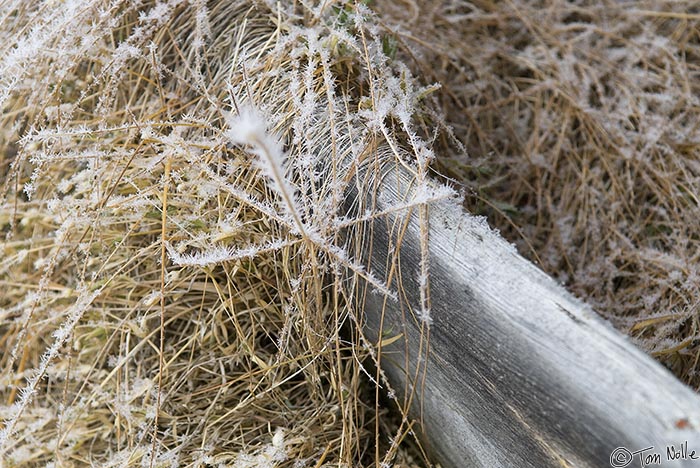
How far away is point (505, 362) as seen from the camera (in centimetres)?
91

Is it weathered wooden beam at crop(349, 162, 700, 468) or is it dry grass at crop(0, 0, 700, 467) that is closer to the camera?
weathered wooden beam at crop(349, 162, 700, 468)

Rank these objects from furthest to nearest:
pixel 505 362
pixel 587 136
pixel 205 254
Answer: pixel 587 136, pixel 205 254, pixel 505 362

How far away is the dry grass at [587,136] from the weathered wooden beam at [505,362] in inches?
16.0

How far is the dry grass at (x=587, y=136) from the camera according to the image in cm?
145

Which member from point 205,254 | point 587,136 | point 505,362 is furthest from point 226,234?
point 587,136

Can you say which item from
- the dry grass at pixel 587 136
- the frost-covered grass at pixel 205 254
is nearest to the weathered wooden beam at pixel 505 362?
the frost-covered grass at pixel 205 254

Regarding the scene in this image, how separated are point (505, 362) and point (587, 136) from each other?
1035 millimetres

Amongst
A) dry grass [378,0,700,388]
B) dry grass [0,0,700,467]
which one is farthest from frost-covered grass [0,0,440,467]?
dry grass [378,0,700,388]

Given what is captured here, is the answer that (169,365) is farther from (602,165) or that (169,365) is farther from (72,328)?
(602,165)

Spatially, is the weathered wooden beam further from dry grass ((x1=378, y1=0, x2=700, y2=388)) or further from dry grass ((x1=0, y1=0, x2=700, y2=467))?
dry grass ((x1=378, y1=0, x2=700, y2=388))

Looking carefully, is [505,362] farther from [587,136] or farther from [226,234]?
[587,136]

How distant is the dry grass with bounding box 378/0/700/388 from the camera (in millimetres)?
1445

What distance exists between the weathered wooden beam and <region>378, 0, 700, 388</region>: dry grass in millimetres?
406

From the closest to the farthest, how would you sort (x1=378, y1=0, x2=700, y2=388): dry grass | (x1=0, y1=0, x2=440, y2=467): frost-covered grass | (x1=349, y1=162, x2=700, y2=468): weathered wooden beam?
(x1=349, y1=162, x2=700, y2=468): weathered wooden beam → (x1=0, y1=0, x2=440, y2=467): frost-covered grass → (x1=378, y1=0, x2=700, y2=388): dry grass
